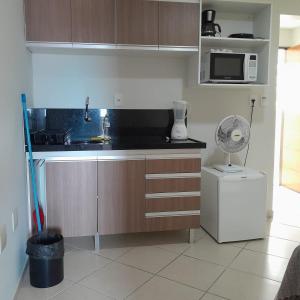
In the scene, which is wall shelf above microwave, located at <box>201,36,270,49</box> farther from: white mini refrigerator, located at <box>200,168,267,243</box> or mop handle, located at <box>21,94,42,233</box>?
mop handle, located at <box>21,94,42,233</box>

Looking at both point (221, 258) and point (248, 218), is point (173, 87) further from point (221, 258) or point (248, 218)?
point (221, 258)

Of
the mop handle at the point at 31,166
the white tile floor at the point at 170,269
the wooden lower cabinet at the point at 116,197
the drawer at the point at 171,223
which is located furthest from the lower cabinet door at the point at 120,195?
the mop handle at the point at 31,166

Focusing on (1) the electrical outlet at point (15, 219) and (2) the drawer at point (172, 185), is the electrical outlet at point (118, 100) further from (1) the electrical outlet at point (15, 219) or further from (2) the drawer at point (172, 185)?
(1) the electrical outlet at point (15, 219)

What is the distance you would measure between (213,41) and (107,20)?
96 cm

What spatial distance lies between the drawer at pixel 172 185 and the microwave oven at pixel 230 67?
900mm

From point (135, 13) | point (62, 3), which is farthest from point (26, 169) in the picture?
point (135, 13)

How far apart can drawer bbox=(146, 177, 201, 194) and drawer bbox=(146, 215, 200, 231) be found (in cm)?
23

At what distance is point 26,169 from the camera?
2.48m

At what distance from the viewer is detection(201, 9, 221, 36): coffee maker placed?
292cm

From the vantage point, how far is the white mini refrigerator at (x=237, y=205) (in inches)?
111

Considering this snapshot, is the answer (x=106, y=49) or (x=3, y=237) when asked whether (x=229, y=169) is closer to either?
(x=106, y=49)

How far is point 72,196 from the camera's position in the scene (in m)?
2.57

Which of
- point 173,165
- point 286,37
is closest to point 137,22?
point 173,165

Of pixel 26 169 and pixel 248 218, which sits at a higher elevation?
pixel 26 169
